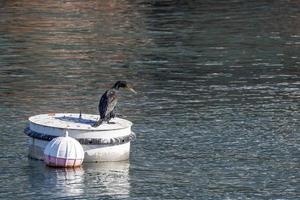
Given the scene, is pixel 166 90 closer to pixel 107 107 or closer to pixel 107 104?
pixel 107 104

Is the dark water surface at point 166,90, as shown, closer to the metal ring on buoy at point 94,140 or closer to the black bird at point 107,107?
the metal ring on buoy at point 94,140

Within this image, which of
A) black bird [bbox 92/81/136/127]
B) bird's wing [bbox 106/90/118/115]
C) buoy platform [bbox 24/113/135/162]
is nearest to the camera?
buoy platform [bbox 24/113/135/162]

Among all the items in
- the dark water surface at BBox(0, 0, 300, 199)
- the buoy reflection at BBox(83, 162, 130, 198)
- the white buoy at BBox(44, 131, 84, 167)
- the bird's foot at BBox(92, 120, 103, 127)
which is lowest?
the dark water surface at BBox(0, 0, 300, 199)

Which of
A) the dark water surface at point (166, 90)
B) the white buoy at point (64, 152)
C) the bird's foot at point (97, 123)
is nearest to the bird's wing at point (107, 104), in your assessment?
the bird's foot at point (97, 123)

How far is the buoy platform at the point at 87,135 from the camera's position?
2747 centimetres

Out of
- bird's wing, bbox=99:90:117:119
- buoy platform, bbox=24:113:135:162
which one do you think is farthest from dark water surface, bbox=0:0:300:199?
bird's wing, bbox=99:90:117:119

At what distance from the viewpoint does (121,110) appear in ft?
116

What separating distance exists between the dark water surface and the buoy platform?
0.36 metres

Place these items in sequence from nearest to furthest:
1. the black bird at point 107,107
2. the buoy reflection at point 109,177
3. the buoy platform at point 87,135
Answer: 1. the buoy reflection at point 109,177
2. the buoy platform at point 87,135
3. the black bird at point 107,107

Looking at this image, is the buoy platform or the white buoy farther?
the buoy platform

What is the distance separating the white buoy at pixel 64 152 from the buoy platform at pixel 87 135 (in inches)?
9.3

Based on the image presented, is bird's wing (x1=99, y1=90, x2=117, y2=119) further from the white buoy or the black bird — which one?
the white buoy

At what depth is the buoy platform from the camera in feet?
90.1

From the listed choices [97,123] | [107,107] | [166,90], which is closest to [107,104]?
[107,107]
